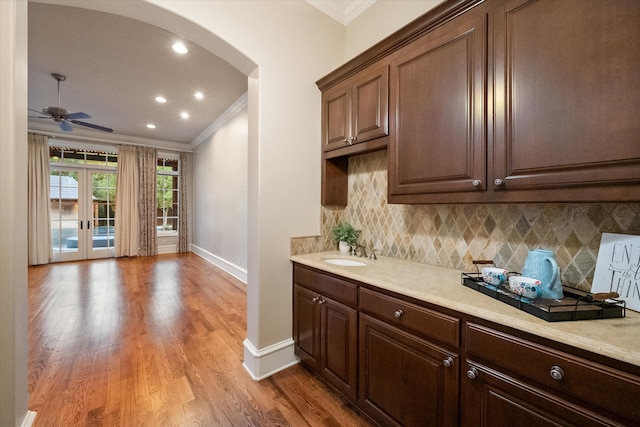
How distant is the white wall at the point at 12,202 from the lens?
1.17 meters

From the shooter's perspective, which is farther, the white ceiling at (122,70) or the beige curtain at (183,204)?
the beige curtain at (183,204)

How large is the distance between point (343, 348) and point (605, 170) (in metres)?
1.57

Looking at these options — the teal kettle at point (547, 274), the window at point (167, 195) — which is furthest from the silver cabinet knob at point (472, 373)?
the window at point (167, 195)

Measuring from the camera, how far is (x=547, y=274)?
1100mm

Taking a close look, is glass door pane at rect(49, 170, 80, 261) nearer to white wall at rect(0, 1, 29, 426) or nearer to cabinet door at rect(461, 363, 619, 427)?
white wall at rect(0, 1, 29, 426)

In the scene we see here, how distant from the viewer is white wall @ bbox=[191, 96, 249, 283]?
456 centimetres

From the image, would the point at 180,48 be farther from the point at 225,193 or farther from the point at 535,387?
the point at 535,387

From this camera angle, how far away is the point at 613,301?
1.06m

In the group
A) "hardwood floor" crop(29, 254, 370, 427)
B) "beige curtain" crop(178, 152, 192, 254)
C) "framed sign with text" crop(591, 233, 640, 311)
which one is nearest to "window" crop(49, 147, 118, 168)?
"beige curtain" crop(178, 152, 192, 254)

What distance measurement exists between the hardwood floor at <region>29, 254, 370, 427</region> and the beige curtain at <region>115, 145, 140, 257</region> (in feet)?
8.48

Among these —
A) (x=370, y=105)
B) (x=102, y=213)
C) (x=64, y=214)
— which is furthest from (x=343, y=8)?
(x=64, y=214)

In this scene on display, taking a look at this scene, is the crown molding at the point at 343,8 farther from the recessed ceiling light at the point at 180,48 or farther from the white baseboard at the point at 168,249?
the white baseboard at the point at 168,249

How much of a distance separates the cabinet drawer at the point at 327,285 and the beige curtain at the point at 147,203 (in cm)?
621

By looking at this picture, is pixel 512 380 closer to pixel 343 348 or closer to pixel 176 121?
pixel 343 348
